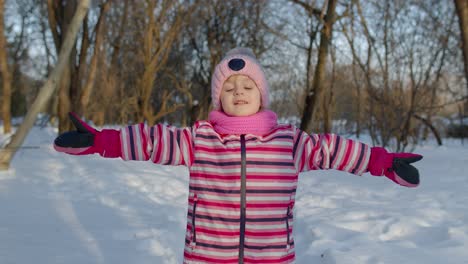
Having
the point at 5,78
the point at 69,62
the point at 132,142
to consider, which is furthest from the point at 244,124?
the point at 5,78

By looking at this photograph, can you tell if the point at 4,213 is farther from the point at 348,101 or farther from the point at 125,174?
the point at 348,101

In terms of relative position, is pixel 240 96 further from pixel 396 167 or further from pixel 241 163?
pixel 396 167

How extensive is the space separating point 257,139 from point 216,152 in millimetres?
177

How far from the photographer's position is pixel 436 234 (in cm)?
340

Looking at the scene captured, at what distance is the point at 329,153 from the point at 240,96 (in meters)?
0.45

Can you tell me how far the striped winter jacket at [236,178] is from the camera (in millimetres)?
1658

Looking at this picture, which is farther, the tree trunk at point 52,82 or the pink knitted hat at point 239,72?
the tree trunk at point 52,82

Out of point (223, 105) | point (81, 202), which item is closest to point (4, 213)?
point (81, 202)

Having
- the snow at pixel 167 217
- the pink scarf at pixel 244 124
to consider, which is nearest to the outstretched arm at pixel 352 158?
the pink scarf at pixel 244 124

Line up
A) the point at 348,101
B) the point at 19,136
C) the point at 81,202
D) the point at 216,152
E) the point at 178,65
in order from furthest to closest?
the point at 178,65, the point at 348,101, the point at 19,136, the point at 81,202, the point at 216,152

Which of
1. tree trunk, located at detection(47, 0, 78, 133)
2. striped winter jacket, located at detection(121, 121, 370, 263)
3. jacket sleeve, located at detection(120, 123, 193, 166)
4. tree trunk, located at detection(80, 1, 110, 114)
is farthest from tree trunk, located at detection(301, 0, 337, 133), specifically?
jacket sleeve, located at detection(120, 123, 193, 166)

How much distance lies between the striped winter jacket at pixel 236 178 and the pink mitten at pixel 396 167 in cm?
4

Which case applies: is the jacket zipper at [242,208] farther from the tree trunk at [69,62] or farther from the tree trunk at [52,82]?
the tree trunk at [69,62]

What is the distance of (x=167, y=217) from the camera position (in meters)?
4.18
